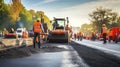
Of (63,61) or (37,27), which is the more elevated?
(37,27)

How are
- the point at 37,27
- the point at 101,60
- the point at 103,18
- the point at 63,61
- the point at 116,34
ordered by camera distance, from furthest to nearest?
the point at 103,18, the point at 116,34, the point at 37,27, the point at 101,60, the point at 63,61

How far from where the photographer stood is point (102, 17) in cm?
13000

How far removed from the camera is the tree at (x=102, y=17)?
127 m

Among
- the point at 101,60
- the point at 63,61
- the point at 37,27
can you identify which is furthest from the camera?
the point at 37,27

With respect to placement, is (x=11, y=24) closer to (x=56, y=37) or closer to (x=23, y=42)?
(x=56, y=37)

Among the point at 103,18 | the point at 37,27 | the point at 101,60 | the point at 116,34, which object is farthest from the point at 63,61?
the point at 103,18

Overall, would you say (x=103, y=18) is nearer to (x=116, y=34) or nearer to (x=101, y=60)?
(x=116, y=34)

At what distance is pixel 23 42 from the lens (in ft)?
98.7

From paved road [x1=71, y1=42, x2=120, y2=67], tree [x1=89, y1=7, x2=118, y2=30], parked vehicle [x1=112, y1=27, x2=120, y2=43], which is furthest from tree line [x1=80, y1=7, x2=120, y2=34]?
paved road [x1=71, y1=42, x2=120, y2=67]

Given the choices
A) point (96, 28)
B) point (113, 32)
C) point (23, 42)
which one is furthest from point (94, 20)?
→ point (23, 42)

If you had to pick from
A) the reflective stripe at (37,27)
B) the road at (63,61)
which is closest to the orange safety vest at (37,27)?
the reflective stripe at (37,27)

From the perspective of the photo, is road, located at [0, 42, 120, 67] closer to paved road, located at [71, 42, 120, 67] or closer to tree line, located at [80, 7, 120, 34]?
paved road, located at [71, 42, 120, 67]

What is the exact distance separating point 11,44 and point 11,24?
69.6 m

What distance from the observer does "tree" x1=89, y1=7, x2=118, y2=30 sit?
416ft
